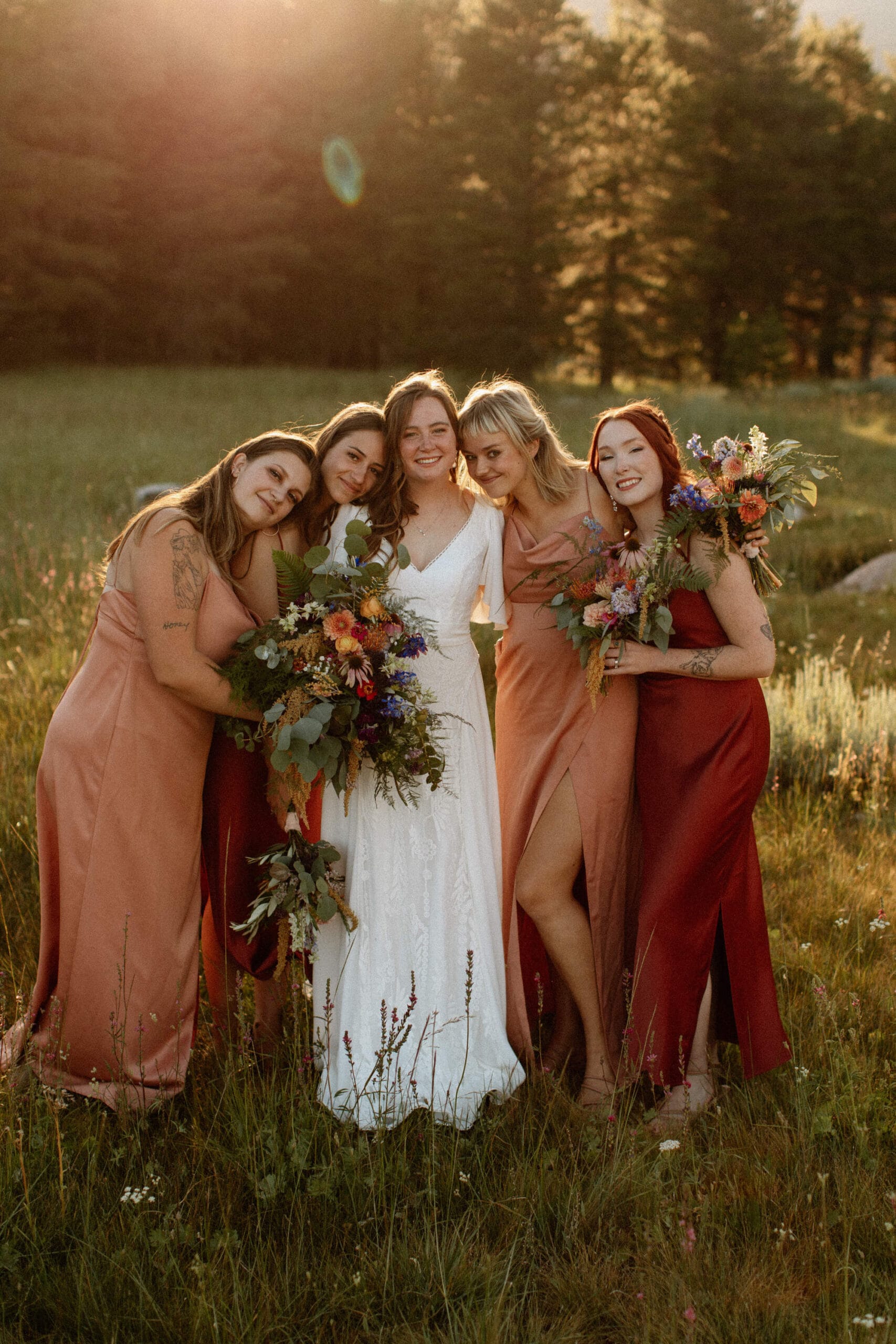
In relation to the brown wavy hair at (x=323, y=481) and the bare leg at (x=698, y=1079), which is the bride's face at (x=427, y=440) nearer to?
the brown wavy hair at (x=323, y=481)

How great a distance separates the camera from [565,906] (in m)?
3.77

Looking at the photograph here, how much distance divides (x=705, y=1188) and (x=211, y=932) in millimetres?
1984

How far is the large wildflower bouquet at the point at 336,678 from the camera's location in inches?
124

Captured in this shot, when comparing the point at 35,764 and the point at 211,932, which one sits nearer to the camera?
the point at 211,932

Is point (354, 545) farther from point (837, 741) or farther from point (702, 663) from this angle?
point (837, 741)

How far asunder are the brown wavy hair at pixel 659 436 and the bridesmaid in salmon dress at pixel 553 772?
0.30 metres

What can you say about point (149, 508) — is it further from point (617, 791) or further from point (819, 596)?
point (819, 596)

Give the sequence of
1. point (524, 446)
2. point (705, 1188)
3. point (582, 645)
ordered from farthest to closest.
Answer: point (524, 446), point (582, 645), point (705, 1188)

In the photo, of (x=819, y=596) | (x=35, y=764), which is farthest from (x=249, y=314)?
(x=35, y=764)

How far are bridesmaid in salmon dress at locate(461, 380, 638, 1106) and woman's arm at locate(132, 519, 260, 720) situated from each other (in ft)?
3.70

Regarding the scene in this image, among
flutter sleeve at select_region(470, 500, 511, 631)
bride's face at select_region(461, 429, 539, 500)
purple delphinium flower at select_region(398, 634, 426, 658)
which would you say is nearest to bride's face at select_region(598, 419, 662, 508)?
bride's face at select_region(461, 429, 539, 500)

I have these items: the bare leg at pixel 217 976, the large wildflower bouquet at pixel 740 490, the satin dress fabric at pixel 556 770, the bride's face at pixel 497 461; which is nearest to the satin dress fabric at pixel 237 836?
the bare leg at pixel 217 976

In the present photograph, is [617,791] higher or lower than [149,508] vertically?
lower

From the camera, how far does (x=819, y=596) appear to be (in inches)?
391
